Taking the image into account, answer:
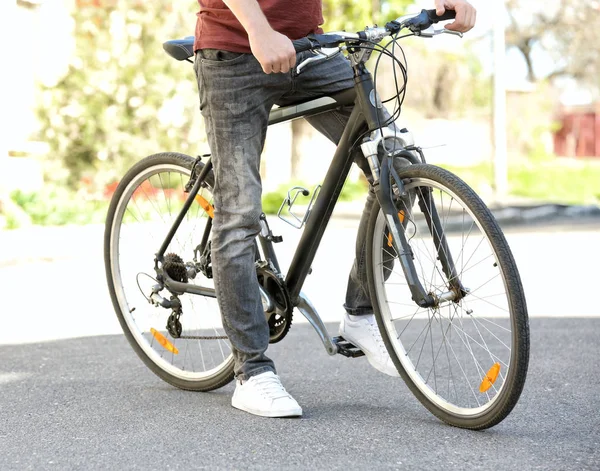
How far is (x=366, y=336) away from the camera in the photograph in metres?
3.92

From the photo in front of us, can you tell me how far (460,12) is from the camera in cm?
361

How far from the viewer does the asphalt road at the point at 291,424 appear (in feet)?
10.6

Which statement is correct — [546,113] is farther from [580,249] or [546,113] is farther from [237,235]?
[237,235]

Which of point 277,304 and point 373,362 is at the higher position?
point 277,304

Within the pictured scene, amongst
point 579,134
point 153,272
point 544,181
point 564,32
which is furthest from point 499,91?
point 579,134

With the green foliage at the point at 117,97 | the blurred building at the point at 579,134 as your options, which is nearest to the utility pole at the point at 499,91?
the green foliage at the point at 117,97

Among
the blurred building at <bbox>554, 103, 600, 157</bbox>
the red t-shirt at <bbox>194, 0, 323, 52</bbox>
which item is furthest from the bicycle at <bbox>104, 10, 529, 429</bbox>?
the blurred building at <bbox>554, 103, 600, 157</bbox>

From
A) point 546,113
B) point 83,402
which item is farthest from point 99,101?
point 546,113

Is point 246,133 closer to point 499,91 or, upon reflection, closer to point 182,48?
point 182,48

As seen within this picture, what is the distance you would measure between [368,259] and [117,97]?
10.3 meters

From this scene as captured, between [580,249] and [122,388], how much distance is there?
625cm

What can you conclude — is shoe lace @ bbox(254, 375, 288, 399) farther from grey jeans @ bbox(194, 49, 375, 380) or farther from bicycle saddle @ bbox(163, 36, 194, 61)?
bicycle saddle @ bbox(163, 36, 194, 61)

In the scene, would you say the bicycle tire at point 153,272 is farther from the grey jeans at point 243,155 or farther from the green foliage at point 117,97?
the green foliage at point 117,97

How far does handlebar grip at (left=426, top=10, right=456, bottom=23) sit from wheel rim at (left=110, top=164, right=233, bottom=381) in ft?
3.38
